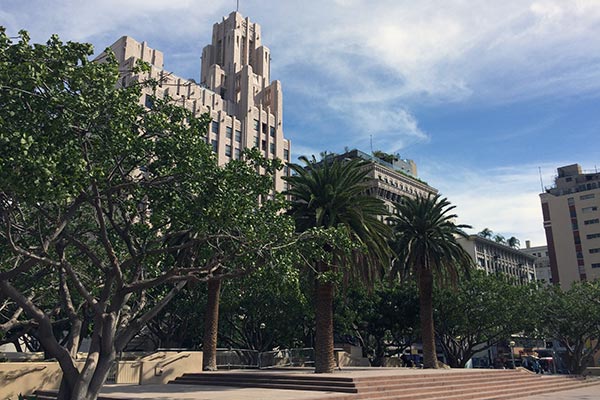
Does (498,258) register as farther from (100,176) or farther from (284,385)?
(100,176)

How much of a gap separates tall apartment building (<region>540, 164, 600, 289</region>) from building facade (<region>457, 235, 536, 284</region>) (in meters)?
7.46

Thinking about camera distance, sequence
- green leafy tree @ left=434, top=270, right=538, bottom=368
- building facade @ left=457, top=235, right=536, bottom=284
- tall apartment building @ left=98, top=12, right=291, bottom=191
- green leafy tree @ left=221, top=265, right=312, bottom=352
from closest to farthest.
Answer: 1. green leafy tree @ left=221, top=265, right=312, bottom=352
2. green leafy tree @ left=434, top=270, right=538, bottom=368
3. tall apartment building @ left=98, top=12, right=291, bottom=191
4. building facade @ left=457, top=235, right=536, bottom=284

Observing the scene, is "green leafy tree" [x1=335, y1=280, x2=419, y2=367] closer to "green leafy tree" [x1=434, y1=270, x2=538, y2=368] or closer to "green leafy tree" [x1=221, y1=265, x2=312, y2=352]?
"green leafy tree" [x1=434, y1=270, x2=538, y2=368]

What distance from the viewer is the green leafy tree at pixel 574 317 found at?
139 ft

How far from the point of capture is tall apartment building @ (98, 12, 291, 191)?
77.9 meters

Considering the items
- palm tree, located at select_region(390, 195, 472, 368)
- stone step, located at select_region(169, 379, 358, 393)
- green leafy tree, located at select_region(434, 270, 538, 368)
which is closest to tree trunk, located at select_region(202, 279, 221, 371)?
stone step, located at select_region(169, 379, 358, 393)

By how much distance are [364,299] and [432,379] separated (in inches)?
664

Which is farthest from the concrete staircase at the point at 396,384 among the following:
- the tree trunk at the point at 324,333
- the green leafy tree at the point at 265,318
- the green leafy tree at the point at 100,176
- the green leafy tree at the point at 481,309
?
the green leafy tree at the point at 265,318

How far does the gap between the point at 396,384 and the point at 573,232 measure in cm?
8637

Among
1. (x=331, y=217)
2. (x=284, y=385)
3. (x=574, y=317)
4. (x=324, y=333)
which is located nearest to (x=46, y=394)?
(x=284, y=385)

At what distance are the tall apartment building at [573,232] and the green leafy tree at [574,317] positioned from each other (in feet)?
166

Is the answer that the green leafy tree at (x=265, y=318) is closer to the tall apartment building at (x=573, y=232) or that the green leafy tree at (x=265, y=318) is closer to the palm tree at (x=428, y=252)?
the palm tree at (x=428, y=252)

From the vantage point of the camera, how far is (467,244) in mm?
104250

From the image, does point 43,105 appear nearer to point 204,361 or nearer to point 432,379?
point 204,361
